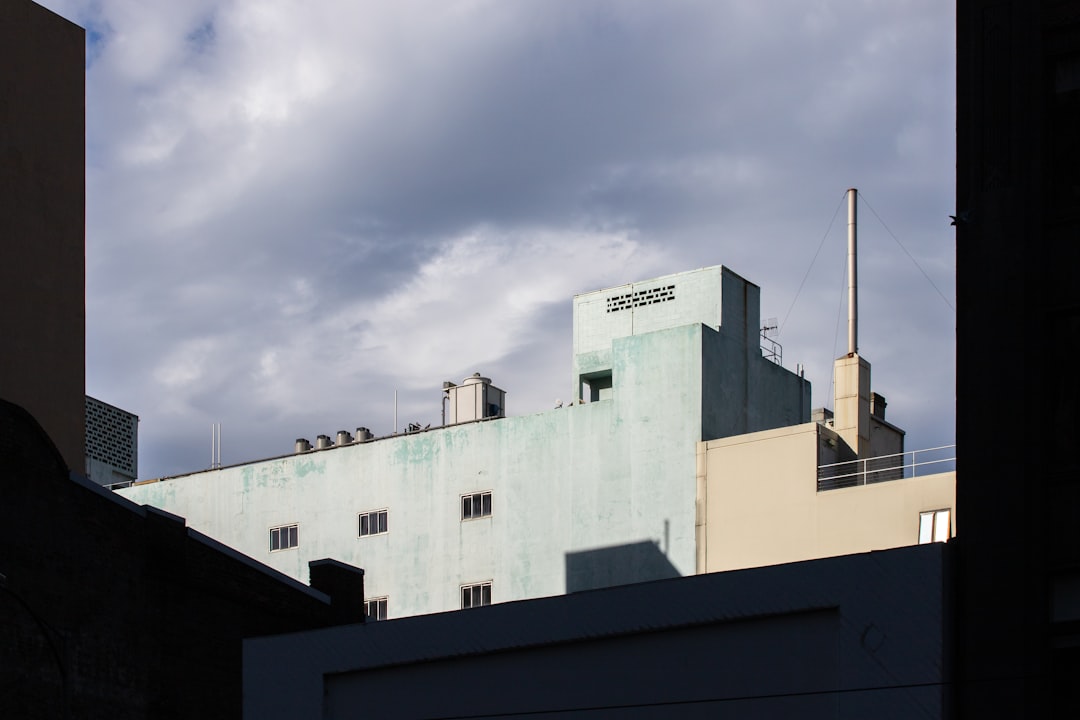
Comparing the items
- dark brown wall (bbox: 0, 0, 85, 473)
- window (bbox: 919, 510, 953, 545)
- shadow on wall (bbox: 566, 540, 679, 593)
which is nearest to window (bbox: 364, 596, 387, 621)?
shadow on wall (bbox: 566, 540, 679, 593)

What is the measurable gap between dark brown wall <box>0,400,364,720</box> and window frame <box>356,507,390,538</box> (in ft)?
60.2

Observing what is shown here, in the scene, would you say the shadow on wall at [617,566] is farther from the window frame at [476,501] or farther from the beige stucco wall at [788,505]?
the window frame at [476,501]

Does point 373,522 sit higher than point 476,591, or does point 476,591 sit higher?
point 373,522

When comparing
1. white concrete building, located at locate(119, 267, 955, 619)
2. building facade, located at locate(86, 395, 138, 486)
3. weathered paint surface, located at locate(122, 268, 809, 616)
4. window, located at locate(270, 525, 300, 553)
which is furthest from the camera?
building facade, located at locate(86, 395, 138, 486)

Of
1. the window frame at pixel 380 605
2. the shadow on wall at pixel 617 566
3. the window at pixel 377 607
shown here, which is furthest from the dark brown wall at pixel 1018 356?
the window at pixel 377 607

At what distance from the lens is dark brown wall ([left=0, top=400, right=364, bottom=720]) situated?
107 feet

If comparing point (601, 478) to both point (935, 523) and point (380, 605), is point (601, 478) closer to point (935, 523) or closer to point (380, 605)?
point (380, 605)

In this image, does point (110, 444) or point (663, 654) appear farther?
point (110, 444)

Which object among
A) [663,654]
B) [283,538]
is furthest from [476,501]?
[663,654]

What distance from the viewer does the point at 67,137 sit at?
142 feet

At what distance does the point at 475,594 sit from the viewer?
53938 millimetres

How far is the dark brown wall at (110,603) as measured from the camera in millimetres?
32594

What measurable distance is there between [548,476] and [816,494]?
9.12 meters

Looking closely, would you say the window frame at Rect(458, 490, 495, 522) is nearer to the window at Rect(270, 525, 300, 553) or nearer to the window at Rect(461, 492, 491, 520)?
the window at Rect(461, 492, 491, 520)
